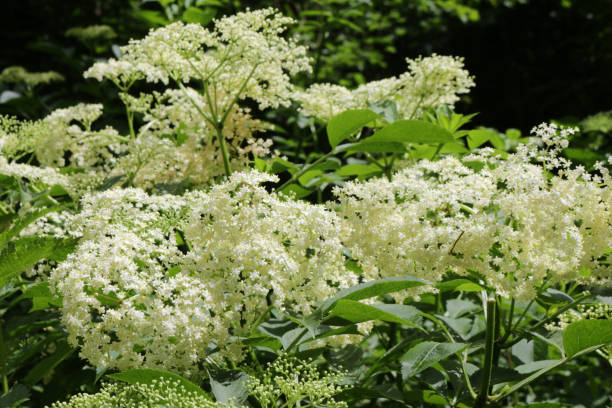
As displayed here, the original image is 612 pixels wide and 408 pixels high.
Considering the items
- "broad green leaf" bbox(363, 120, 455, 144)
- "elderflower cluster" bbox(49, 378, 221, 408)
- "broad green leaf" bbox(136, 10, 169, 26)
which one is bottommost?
"elderflower cluster" bbox(49, 378, 221, 408)

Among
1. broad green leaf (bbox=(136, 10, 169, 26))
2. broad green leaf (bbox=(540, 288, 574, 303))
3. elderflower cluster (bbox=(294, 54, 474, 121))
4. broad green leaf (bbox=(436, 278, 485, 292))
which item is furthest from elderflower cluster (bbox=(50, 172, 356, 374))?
broad green leaf (bbox=(136, 10, 169, 26))

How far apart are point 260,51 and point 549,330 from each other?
1.16 m

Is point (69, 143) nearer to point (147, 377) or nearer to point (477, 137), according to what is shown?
point (147, 377)

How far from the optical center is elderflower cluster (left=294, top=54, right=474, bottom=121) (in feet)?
7.07

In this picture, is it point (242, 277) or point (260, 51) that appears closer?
point (242, 277)

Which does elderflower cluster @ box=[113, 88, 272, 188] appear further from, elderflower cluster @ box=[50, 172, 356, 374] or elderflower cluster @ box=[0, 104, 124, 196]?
elderflower cluster @ box=[50, 172, 356, 374]

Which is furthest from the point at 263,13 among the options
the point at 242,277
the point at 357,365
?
the point at 357,365

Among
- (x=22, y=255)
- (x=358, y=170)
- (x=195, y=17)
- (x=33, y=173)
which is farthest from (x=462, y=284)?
(x=195, y=17)

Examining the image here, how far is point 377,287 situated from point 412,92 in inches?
45.9

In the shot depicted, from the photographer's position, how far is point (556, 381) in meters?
4.06

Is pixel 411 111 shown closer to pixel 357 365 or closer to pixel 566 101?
pixel 357 365

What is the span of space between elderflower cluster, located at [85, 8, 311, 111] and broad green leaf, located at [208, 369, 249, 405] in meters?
0.87

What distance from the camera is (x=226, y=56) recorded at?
179 cm

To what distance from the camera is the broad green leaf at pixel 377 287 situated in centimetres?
117
